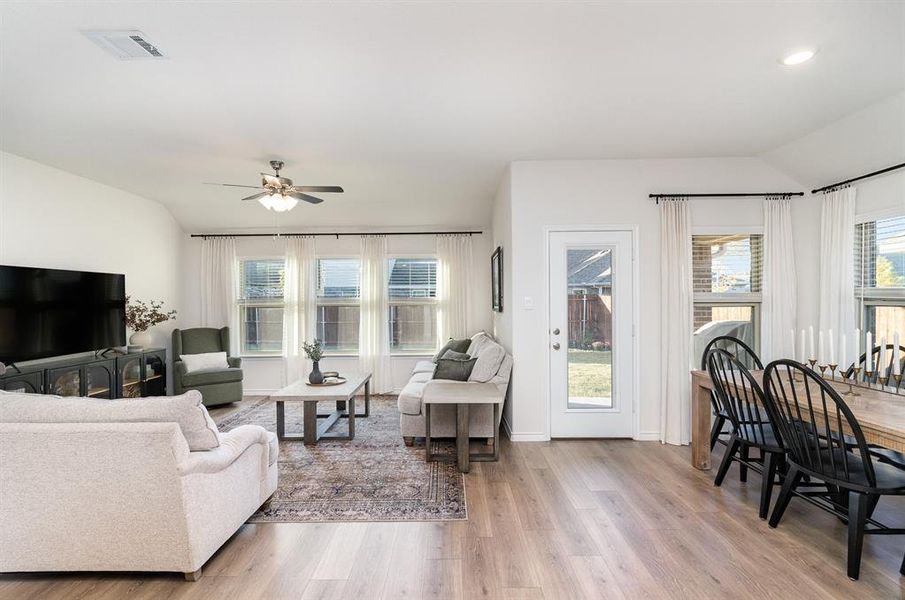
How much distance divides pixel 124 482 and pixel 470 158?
3.42 m

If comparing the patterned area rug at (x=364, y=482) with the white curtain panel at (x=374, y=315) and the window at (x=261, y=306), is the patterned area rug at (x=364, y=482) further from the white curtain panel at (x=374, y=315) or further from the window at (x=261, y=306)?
the window at (x=261, y=306)

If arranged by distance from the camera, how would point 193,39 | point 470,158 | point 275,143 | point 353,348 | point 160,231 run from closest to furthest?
point 193,39, point 275,143, point 470,158, point 160,231, point 353,348

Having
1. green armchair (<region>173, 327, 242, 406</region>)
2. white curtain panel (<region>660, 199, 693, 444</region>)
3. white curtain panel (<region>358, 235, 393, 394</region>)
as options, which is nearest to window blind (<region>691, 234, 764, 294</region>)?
white curtain panel (<region>660, 199, 693, 444</region>)

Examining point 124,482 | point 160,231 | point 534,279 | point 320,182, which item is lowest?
point 124,482

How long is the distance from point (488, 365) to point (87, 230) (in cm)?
454

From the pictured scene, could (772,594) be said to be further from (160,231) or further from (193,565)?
(160,231)

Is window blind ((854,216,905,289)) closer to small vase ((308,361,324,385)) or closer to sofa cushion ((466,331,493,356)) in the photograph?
sofa cushion ((466,331,493,356))

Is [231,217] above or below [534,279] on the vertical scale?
above

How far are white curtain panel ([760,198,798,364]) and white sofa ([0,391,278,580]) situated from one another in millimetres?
4534

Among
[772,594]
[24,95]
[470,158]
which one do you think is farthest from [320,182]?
[772,594]

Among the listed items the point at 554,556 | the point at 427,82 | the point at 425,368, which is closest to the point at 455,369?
the point at 425,368

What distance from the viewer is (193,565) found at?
1.99 meters

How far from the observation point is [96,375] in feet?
13.8

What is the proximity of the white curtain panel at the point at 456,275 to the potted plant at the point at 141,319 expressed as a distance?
372cm
